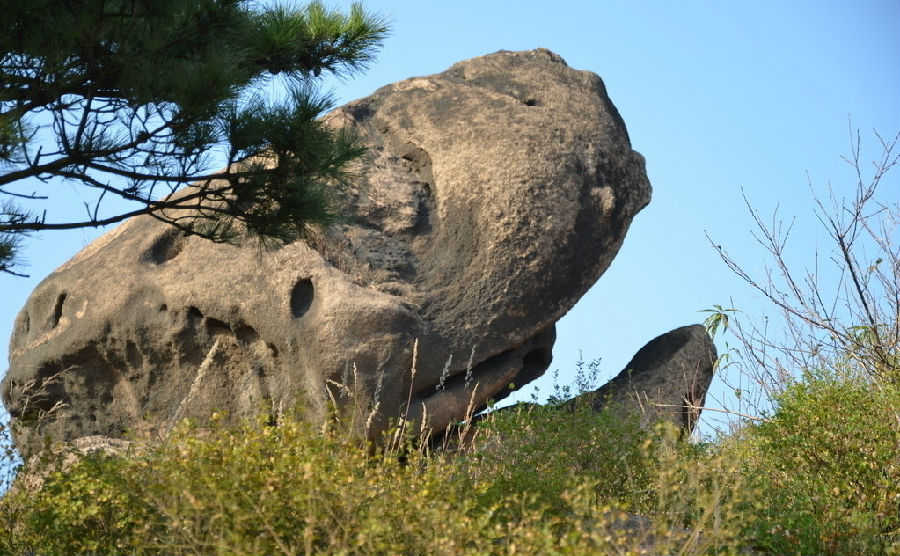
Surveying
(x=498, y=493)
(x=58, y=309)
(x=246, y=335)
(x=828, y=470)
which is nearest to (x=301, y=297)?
(x=246, y=335)

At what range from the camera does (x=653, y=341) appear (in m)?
9.29

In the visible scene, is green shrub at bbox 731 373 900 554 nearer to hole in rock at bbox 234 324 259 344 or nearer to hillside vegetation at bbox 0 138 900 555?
hillside vegetation at bbox 0 138 900 555

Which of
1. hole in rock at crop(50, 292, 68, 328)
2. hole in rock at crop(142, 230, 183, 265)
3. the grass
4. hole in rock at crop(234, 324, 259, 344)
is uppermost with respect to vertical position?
hole in rock at crop(142, 230, 183, 265)

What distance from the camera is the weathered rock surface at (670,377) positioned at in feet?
28.2

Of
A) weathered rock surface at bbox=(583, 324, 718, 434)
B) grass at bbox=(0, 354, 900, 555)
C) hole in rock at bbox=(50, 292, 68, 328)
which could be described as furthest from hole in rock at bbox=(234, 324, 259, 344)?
weathered rock surface at bbox=(583, 324, 718, 434)

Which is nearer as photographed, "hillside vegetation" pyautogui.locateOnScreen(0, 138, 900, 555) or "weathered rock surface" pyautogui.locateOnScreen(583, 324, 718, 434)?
"hillside vegetation" pyautogui.locateOnScreen(0, 138, 900, 555)

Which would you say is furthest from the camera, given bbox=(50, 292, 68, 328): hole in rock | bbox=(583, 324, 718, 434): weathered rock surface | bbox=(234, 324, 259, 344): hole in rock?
bbox=(583, 324, 718, 434): weathered rock surface

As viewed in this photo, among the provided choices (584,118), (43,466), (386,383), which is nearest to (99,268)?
(386,383)

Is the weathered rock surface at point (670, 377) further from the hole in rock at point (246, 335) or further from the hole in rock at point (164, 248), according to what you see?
the hole in rock at point (164, 248)

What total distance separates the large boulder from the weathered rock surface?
0.79 m

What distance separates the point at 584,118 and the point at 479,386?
7.32 feet

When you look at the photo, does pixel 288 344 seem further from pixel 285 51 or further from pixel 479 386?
pixel 285 51

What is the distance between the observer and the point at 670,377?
8.81 m

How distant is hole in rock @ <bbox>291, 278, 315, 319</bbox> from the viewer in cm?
729
